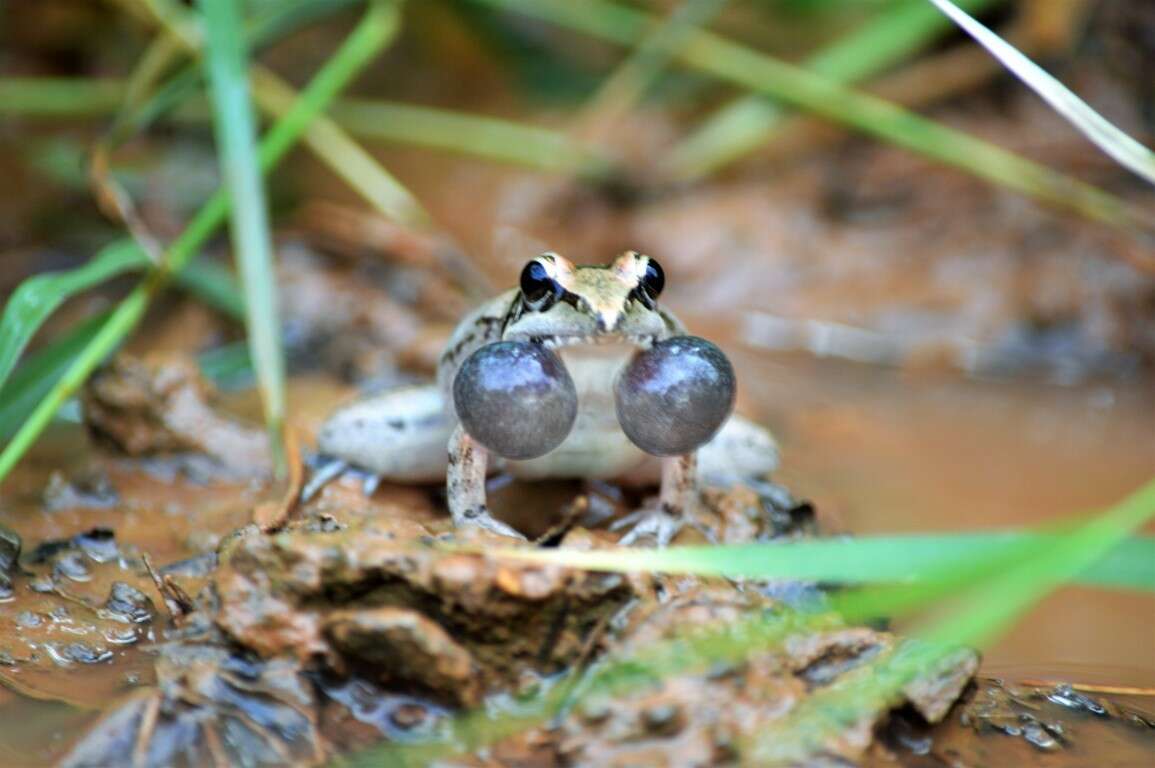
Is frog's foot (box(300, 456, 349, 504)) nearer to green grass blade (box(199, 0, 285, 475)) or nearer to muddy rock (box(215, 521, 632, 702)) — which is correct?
green grass blade (box(199, 0, 285, 475))

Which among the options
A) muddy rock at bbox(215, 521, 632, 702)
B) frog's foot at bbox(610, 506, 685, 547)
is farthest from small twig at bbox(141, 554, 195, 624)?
frog's foot at bbox(610, 506, 685, 547)

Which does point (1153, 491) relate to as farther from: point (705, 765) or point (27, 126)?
point (27, 126)

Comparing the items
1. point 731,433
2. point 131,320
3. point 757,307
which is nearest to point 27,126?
point 131,320

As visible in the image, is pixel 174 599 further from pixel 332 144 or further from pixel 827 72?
pixel 827 72

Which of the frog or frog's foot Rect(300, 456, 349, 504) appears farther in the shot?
frog's foot Rect(300, 456, 349, 504)

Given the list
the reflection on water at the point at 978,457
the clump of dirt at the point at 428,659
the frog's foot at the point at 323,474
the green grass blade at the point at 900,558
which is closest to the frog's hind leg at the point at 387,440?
the frog's foot at the point at 323,474

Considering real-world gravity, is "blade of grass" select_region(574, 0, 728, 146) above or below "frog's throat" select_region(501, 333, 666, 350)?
above

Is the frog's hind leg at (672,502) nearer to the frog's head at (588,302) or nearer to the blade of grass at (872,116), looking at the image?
the frog's head at (588,302)
